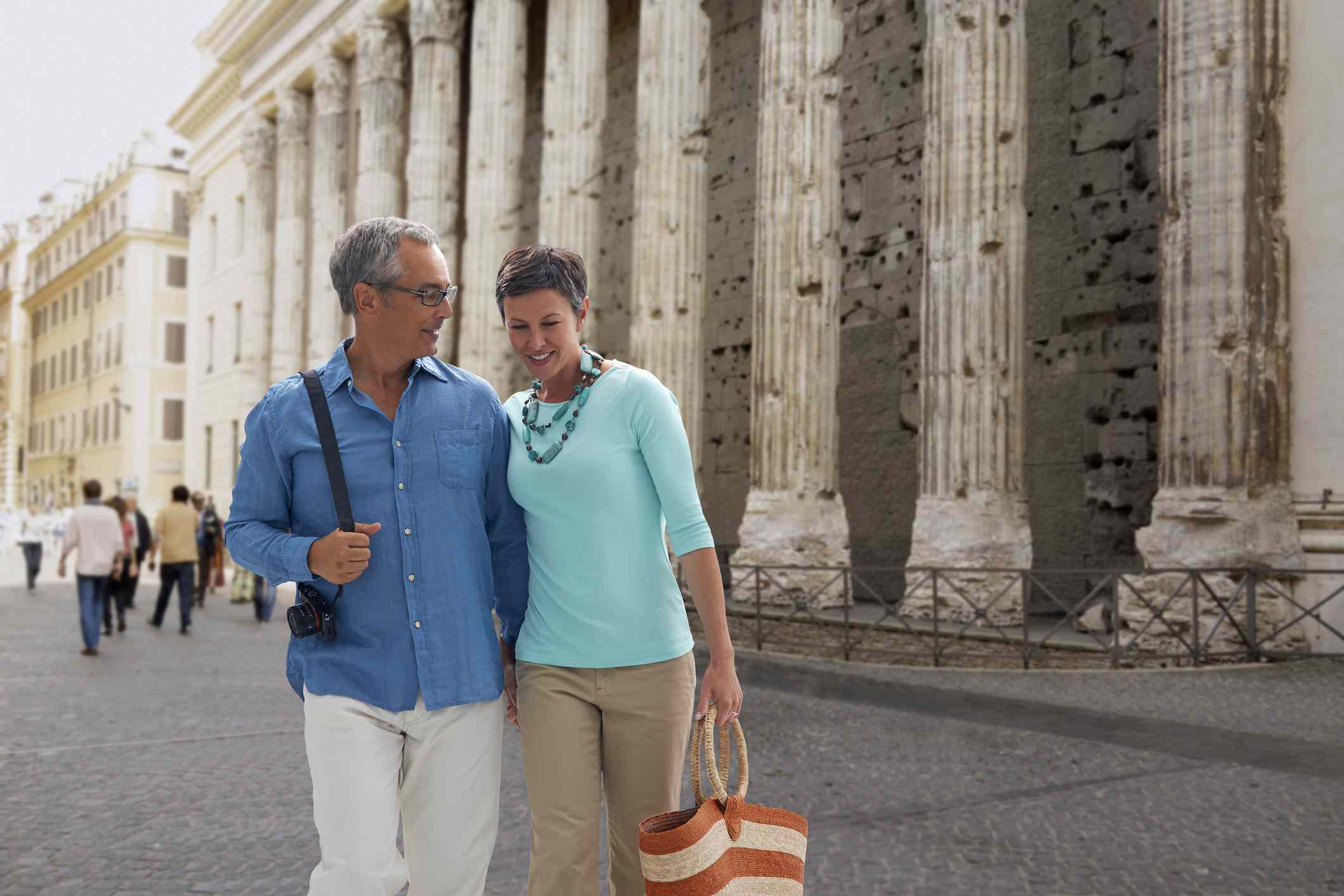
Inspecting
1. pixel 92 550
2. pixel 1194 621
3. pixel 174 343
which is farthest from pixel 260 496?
pixel 174 343

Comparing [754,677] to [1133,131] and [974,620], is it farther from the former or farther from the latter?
[1133,131]

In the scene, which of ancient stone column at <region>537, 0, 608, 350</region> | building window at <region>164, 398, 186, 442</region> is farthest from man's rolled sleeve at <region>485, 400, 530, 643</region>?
building window at <region>164, 398, 186, 442</region>

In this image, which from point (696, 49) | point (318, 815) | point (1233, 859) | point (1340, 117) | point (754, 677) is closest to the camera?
point (318, 815)

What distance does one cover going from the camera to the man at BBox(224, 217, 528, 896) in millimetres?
2471

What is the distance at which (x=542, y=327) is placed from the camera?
2676 mm

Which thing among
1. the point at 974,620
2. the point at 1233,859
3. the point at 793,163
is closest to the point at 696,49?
the point at 793,163

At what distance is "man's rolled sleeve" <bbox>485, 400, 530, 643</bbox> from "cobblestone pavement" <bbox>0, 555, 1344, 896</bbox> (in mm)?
1812

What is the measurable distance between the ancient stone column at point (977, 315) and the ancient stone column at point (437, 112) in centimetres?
1151

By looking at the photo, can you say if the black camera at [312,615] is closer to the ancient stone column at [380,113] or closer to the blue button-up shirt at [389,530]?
the blue button-up shirt at [389,530]

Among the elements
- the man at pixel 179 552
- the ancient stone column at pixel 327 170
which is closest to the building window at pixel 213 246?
the ancient stone column at pixel 327 170

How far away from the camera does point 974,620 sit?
10.4 m

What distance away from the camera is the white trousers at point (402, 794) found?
2.45m

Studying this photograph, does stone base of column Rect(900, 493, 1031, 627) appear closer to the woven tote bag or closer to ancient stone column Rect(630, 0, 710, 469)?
ancient stone column Rect(630, 0, 710, 469)

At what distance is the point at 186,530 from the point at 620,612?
1301 cm
